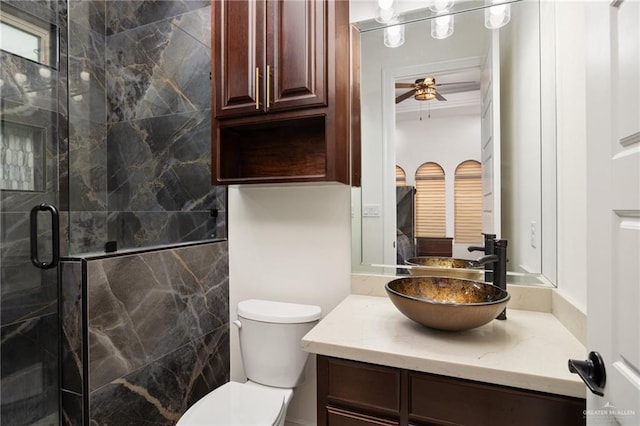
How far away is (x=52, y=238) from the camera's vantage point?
1.41 m

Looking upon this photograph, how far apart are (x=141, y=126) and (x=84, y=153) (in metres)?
0.42

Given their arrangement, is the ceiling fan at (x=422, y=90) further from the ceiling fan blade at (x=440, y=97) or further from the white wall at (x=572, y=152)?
the white wall at (x=572, y=152)

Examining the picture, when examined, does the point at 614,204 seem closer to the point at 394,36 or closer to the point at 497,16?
the point at 497,16

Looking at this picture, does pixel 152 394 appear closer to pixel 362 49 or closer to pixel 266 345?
pixel 266 345

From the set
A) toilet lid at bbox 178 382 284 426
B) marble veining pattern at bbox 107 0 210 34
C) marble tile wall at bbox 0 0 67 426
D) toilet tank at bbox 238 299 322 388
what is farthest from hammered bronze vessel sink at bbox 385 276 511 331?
marble veining pattern at bbox 107 0 210 34

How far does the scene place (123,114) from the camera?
237 cm

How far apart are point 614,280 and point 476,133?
0.98 m

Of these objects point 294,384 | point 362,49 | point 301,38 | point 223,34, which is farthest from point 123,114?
point 294,384

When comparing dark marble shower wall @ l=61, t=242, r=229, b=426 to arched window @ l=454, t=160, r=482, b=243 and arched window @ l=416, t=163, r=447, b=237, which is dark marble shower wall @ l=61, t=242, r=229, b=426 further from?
arched window @ l=454, t=160, r=482, b=243

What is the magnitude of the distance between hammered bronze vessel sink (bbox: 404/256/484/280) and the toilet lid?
Answer: 2.88ft

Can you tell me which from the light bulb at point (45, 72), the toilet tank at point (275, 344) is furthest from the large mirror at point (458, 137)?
the light bulb at point (45, 72)

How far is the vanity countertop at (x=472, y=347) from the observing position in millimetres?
889

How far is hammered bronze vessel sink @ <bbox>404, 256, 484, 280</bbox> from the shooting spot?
153cm

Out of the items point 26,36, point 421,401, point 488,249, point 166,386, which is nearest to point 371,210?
point 488,249
